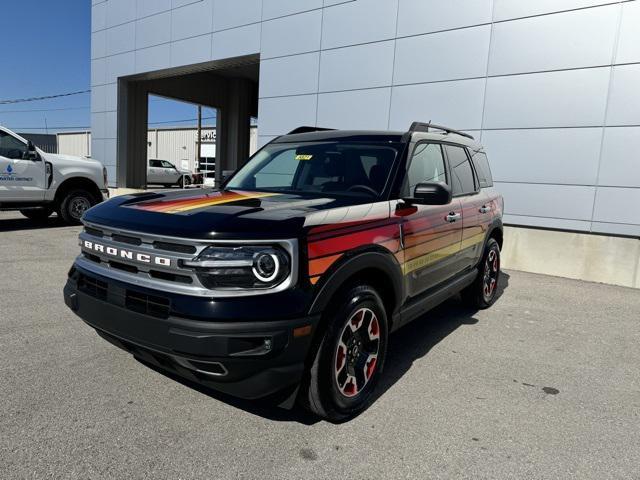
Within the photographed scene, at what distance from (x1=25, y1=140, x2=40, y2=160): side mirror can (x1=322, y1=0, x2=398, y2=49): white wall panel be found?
6.49 metres

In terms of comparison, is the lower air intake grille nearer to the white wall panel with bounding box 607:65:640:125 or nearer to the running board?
the running board

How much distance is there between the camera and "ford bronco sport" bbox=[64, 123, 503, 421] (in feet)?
7.77

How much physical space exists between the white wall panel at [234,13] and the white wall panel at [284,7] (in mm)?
258

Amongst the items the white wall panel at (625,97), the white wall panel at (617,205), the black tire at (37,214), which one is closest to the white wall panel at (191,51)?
the black tire at (37,214)

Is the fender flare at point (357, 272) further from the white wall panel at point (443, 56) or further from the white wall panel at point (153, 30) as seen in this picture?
the white wall panel at point (153, 30)

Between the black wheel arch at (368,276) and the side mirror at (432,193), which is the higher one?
the side mirror at (432,193)

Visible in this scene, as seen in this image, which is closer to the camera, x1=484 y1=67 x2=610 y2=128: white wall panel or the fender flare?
the fender flare

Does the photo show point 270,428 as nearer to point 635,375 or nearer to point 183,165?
point 635,375

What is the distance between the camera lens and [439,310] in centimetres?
549

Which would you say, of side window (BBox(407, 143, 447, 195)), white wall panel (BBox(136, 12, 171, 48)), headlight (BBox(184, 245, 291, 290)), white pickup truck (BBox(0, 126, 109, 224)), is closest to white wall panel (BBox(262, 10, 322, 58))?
white wall panel (BBox(136, 12, 171, 48))

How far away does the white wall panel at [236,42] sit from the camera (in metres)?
12.0

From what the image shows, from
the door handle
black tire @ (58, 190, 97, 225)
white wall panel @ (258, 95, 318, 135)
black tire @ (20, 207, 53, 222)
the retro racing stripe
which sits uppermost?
white wall panel @ (258, 95, 318, 135)

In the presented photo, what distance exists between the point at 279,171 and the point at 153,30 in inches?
513

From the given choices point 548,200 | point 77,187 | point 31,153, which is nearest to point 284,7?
point 77,187
